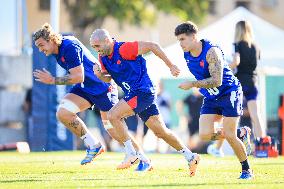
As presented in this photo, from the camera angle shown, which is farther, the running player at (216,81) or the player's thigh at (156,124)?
the player's thigh at (156,124)

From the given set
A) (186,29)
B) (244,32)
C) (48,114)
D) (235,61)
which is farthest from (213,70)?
(48,114)

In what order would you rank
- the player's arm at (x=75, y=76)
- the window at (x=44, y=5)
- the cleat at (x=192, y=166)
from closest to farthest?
the cleat at (x=192, y=166), the player's arm at (x=75, y=76), the window at (x=44, y=5)

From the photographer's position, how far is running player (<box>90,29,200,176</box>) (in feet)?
41.7

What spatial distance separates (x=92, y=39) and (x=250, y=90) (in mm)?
4818

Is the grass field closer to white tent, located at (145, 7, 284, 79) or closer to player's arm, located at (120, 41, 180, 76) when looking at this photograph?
player's arm, located at (120, 41, 180, 76)

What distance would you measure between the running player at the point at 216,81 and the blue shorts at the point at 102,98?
2.06m

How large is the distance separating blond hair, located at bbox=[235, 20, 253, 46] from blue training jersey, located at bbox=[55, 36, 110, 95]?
315 centimetres

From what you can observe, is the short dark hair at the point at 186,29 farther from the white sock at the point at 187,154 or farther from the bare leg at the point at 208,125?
the white sock at the point at 187,154

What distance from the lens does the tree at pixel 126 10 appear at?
44562mm

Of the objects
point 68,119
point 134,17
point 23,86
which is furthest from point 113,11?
point 68,119

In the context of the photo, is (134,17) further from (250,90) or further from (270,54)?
(250,90)

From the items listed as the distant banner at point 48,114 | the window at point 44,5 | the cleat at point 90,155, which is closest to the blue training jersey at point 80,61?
the cleat at point 90,155

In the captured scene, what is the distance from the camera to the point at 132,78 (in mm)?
12891

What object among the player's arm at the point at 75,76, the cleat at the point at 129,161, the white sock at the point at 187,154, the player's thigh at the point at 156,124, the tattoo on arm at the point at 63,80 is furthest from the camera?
the player's arm at the point at 75,76
